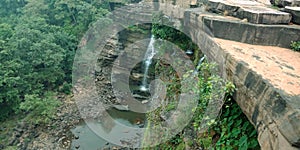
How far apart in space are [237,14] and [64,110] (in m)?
10.1

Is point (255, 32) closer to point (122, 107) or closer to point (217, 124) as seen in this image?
point (217, 124)

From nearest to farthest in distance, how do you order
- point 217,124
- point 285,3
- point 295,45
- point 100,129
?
point 217,124 → point 295,45 → point 285,3 → point 100,129

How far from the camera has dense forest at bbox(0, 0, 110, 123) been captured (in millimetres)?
11000

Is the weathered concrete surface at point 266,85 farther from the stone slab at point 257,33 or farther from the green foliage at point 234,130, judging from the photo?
the green foliage at point 234,130

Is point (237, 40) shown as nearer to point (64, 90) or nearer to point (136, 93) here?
point (136, 93)

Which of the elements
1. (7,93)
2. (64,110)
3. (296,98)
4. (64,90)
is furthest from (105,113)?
(296,98)

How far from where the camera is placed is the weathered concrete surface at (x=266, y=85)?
1816 millimetres

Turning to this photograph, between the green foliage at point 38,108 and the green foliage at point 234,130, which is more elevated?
the green foliage at point 234,130

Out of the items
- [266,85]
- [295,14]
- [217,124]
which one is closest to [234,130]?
[217,124]

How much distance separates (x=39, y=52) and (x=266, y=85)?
1268cm

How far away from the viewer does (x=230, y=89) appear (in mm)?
2691

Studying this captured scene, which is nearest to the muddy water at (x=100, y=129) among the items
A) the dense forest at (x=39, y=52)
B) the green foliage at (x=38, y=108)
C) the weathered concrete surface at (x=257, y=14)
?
the green foliage at (x=38, y=108)

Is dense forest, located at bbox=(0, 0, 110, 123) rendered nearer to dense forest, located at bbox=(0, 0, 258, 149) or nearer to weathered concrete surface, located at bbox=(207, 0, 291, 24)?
dense forest, located at bbox=(0, 0, 258, 149)

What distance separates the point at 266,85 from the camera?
2.16 m
